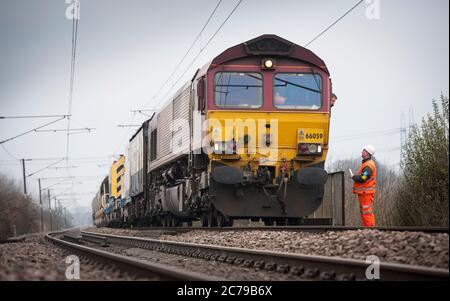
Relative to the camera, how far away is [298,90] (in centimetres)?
1402

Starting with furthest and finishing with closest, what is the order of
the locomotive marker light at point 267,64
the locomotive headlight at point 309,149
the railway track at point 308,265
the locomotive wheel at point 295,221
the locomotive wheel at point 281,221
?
the locomotive wheel at point 281,221 → the locomotive wheel at point 295,221 → the locomotive marker light at point 267,64 → the locomotive headlight at point 309,149 → the railway track at point 308,265

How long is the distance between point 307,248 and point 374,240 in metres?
1.22

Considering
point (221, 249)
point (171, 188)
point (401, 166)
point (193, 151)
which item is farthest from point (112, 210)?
point (221, 249)

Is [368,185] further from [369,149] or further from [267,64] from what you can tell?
[267,64]

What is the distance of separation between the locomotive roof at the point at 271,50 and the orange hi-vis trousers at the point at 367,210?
314 centimetres

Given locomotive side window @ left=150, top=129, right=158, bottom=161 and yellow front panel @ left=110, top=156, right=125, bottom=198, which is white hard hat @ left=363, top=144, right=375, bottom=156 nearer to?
locomotive side window @ left=150, top=129, right=158, bottom=161

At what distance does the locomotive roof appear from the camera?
45.3 feet

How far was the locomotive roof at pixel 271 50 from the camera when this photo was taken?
45.3 ft

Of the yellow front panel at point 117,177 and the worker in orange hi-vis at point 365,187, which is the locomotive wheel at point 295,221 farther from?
the yellow front panel at point 117,177

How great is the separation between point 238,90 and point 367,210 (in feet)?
12.0

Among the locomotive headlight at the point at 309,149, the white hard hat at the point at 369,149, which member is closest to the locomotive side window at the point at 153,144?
the locomotive headlight at the point at 309,149

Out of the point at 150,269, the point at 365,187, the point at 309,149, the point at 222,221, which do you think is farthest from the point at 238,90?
the point at 150,269

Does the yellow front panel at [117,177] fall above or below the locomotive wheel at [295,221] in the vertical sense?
above
